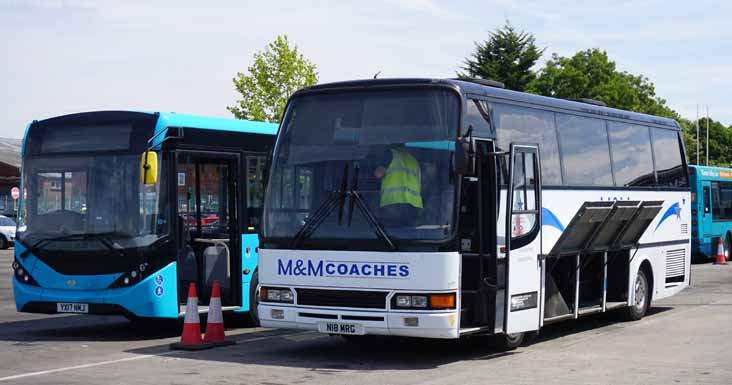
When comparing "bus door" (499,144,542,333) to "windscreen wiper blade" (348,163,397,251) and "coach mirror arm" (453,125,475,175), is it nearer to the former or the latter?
"coach mirror arm" (453,125,475,175)

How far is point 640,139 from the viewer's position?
1691cm

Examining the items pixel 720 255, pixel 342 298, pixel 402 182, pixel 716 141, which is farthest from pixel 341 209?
pixel 716 141

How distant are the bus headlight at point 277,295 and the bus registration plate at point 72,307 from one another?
3068 millimetres

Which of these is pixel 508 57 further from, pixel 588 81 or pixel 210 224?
pixel 210 224

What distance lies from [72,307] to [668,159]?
9.77 metres

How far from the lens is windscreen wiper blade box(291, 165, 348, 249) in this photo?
11.7 meters

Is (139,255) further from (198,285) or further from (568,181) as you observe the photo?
(568,181)

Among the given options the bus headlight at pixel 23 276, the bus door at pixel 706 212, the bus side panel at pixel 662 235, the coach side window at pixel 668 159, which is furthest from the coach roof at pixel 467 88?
the bus door at pixel 706 212

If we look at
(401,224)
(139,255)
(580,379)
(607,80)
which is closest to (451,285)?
(401,224)

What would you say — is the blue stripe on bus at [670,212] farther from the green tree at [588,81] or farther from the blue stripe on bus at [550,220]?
the green tree at [588,81]

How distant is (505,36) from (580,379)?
65185 mm

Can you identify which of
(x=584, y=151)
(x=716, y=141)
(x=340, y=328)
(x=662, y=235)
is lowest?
(x=340, y=328)

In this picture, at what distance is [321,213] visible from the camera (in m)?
11.8

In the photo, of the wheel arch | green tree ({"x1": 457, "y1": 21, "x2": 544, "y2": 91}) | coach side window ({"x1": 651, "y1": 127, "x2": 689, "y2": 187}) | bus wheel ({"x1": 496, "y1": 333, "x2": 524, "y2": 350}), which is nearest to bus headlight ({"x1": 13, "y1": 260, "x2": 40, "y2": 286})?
bus wheel ({"x1": 496, "y1": 333, "x2": 524, "y2": 350})
